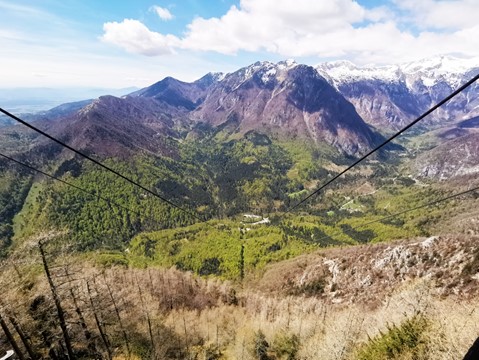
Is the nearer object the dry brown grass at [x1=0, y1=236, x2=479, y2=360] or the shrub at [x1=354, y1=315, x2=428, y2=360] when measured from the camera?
the shrub at [x1=354, y1=315, x2=428, y2=360]

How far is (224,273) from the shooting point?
505 feet

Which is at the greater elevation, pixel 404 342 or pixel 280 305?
pixel 404 342

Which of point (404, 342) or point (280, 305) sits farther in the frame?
point (280, 305)

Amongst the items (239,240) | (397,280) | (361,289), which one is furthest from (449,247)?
(239,240)

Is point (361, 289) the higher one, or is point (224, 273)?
point (361, 289)

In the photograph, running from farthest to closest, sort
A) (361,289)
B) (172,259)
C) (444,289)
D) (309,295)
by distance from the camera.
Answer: (172,259), (309,295), (361,289), (444,289)

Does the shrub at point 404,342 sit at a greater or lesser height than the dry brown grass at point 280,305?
greater

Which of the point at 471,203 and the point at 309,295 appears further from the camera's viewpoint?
the point at 471,203

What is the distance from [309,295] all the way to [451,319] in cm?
9323

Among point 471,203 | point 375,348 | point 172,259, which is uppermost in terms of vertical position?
point 375,348

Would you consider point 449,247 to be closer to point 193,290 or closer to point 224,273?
point 193,290

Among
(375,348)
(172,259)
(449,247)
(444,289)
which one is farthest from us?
(172,259)

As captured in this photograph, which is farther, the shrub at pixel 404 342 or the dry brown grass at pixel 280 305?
the dry brown grass at pixel 280 305

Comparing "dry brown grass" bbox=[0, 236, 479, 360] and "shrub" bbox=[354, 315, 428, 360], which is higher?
"shrub" bbox=[354, 315, 428, 360]
